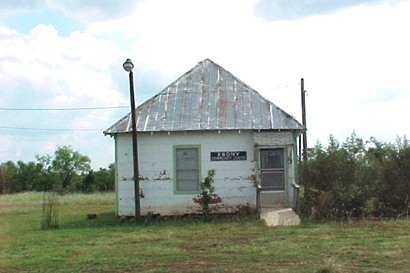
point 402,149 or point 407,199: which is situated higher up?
point 402,149

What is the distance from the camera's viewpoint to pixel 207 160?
2170cm

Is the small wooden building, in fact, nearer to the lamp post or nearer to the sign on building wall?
the sign on building wall

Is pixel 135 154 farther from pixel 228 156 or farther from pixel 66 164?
pixel 66 164

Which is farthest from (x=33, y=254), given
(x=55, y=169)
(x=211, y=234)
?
(x=55, y=169)

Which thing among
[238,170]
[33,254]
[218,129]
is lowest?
[33,254]

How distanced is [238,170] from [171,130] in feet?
8.32

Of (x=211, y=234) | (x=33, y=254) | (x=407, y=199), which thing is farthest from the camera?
(x=407, y=199)

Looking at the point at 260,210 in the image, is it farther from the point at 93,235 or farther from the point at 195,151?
the point at 93,235

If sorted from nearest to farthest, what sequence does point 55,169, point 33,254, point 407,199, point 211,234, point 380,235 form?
point 33,254 < point 380,235 < point 211,234 < point 407,199 < point 55,169

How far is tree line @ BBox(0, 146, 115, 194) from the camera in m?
60.6

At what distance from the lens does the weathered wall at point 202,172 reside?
21.7 metres

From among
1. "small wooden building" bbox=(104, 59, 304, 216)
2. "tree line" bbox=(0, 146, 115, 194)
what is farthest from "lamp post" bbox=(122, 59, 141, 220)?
"tree line" bbox=(0, 146, 115, 194)

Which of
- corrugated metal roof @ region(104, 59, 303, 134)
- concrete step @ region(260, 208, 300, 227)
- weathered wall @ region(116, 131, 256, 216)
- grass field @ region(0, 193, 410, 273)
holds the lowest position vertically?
grass field @ region(0, 193, 410, 273)

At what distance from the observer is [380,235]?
1545 centimetres
